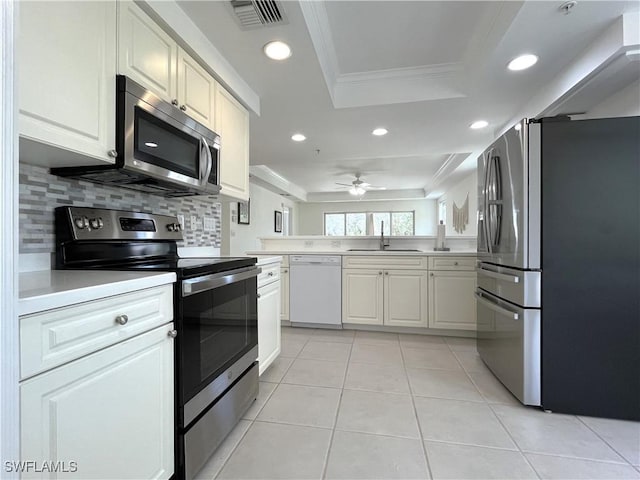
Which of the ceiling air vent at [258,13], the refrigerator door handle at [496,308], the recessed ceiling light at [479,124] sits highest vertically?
the recessed ceiling light at [479,124]

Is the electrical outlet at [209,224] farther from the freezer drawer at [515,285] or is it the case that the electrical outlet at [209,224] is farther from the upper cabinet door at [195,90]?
the freezer drawer at [515,285]

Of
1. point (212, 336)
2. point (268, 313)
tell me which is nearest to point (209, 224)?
point (268, 313)

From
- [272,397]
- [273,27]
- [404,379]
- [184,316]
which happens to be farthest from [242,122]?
[404,379]

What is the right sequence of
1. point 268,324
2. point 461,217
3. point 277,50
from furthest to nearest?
point 461,217, point 268,324, point 277,50

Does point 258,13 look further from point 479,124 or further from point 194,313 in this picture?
point 479,124

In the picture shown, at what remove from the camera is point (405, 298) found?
11.0 feet

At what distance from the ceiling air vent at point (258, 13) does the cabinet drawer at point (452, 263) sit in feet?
8.55

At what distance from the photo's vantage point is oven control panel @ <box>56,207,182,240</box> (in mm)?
1270

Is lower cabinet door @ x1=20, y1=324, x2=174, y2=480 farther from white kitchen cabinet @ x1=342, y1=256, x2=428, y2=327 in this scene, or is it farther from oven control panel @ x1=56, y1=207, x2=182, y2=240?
white kitchen cabinet @ x1=342, y1=256, x2=428, y2=327

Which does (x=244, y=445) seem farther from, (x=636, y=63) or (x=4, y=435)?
(x=636, y=63)

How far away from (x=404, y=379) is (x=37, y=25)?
2.64 meters

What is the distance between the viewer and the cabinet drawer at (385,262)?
332 cm

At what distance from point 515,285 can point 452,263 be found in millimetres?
1317

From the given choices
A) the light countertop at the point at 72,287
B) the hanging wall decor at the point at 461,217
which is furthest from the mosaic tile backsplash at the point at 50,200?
the hanging wall decor at the point at 461,217
